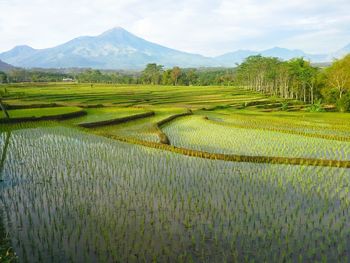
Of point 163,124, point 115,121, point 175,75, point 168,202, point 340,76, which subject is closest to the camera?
point 168,202

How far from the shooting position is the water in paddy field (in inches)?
189

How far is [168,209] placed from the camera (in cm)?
621

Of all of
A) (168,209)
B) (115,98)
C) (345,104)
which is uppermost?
(115,98)

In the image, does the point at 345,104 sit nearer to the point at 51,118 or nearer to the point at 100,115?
the point at 100,115

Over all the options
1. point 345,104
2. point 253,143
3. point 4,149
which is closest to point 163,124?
point 253,143

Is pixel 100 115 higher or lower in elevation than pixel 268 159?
higher

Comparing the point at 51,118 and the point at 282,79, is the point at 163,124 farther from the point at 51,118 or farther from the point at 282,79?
the point at 282,79

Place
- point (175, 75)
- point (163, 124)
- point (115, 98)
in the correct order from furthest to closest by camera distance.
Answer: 1. point (175, 75)
2. point (115, 98)
3. point (163, 124)

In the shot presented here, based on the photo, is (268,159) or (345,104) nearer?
(268,159)

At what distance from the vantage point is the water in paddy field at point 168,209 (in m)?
4.80

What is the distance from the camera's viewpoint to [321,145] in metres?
12.3

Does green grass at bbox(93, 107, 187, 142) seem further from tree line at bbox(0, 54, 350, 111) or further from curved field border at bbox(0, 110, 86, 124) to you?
tree line at bbox(0, 54, 350, 111)

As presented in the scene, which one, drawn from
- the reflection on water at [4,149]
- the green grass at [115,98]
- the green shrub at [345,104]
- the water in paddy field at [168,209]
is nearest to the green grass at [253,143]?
the water in paddy field at [168,209]

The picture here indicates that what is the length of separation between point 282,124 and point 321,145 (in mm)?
5924
